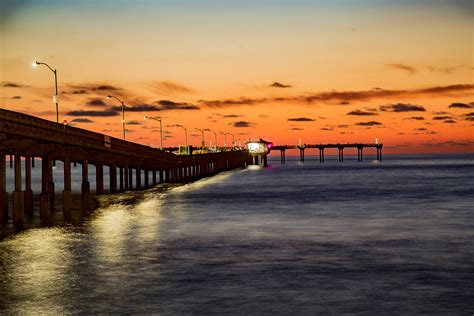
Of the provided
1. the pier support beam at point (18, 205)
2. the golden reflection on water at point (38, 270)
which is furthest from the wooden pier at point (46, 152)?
the golden reflection on water at point (38, 270)

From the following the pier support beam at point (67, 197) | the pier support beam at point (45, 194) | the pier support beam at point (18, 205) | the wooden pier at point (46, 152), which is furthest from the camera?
the pier support beam at point (67, 197)

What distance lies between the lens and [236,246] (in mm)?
26266

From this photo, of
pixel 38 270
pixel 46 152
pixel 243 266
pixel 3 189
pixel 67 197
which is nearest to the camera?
pixel 38 270

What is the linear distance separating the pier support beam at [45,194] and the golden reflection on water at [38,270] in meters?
9.07

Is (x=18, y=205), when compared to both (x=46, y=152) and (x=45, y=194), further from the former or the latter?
(x=46, y=152)

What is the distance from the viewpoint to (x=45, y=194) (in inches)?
1581

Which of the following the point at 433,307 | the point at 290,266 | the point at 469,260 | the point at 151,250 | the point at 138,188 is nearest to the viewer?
the point at 433,307

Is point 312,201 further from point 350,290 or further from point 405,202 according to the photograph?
point 350,290

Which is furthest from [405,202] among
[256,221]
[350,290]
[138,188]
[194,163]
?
[194,163]

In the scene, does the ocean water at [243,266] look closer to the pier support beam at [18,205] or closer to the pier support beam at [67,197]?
the pier support beam at [18,205]

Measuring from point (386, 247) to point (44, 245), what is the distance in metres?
12.9

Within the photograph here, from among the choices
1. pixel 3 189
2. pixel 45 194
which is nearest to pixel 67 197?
pixel 45 194

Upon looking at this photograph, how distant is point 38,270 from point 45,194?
2061 centimetres

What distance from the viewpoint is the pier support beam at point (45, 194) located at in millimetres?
39312
